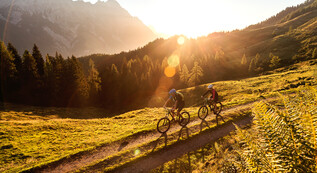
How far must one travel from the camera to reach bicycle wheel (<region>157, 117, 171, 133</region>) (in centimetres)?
1501

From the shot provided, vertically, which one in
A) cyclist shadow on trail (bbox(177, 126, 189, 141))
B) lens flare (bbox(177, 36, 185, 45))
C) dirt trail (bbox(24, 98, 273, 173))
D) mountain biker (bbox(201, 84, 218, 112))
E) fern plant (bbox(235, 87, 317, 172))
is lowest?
dirt trail (bbox(24, 98, 273, 173))

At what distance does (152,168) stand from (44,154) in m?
11.9

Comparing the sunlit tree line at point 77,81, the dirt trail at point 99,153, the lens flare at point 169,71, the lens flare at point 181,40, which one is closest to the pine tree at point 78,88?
the sunlit tree line at point 77,81

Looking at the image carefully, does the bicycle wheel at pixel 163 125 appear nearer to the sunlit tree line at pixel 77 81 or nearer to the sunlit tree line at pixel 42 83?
the sunlit tree line at pixel 77 81

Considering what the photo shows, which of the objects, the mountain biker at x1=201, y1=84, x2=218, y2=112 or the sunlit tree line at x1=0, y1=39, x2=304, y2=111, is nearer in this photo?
the mountain biker at x1=201, y1=84, x2=218, y2=112

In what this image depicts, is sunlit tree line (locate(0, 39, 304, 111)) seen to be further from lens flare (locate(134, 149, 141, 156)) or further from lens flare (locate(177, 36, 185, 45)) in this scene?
lens flare (locate(177, 36, 185, 45))

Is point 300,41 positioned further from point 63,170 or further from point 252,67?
point 63,170

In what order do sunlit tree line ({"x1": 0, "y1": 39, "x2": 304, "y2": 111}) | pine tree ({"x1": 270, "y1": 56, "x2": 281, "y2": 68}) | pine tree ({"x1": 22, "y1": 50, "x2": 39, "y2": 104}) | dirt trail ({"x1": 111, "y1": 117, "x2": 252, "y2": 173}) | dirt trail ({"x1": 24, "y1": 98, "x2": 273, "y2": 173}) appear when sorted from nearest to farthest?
dirt trail ({"x1": 111, "y1": 117, "x2": 252, "y2": 173}), dirt trail ({"x1": 24, "y1": 98, "x2": 273, "y2": 173}), pine tree ({"x1": 22, "y1": 50, "x2": 39, "y2": 104}), sunlit tree line ({"x1": 0, "y1": 39, "x2": 304, "y2": 111}), pine tree ({"x1": 270, "y1": 56, "x2": 281, "y2": 68})

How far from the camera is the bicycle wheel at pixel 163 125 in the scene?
591 inches

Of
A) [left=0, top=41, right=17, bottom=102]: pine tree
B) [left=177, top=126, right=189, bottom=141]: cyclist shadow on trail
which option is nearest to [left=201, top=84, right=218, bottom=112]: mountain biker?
[left=177, top=126, right=189, bottom=141]: cyclist shadow on trail

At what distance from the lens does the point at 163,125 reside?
15.1 meters

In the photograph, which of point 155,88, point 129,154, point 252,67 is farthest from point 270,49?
point 129,154

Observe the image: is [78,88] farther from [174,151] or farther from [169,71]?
[174,151]

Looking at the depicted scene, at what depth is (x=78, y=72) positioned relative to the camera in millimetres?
58969
